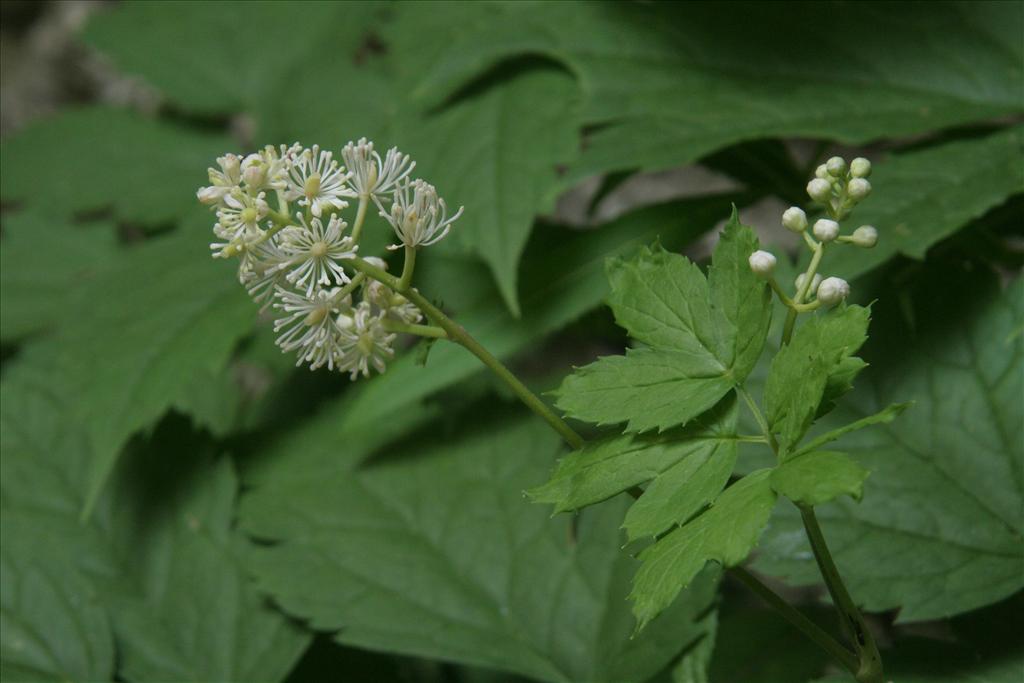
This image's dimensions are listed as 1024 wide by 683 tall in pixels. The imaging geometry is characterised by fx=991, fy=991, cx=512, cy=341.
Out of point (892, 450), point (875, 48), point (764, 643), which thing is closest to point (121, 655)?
point (764, 643)

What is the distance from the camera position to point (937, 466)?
1.19 m

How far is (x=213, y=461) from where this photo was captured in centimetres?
159

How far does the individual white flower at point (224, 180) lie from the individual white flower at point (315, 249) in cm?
7

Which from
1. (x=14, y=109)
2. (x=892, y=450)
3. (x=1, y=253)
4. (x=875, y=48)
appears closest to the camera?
(x=892, y=450)

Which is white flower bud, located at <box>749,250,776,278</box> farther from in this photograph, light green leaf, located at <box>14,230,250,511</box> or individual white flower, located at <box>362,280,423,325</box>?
light green leaf, located at <box>14,230,250,511</box>

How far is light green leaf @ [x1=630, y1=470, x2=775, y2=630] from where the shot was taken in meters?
0.73

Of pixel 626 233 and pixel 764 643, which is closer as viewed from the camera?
pixel 764 643

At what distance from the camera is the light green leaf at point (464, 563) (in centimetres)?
126

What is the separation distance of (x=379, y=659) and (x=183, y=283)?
0.71m

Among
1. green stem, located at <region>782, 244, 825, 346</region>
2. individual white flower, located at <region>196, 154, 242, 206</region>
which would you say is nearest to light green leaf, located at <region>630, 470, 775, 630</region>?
green stem, located at <region>782, 244, 825, 346</region>

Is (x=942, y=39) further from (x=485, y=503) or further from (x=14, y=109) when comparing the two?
(x=14, y=109)

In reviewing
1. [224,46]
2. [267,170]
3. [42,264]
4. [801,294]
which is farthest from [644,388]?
[224,46]

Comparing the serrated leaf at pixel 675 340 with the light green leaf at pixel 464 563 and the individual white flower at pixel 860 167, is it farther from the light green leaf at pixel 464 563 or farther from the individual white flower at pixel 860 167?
the light green leaf at pixel 464 563

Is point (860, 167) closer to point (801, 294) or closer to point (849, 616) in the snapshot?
point (801, 294)
